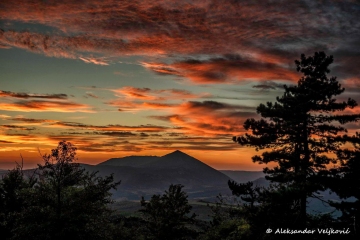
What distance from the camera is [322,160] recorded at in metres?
23.2

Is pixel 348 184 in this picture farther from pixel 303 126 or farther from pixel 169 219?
pixel 169 219

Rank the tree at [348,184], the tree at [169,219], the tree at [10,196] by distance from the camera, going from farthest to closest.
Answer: the tree at [169,219] < the tree at [10,196] < the tree at [348,184]

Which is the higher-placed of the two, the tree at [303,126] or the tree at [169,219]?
the tree at [303,126]

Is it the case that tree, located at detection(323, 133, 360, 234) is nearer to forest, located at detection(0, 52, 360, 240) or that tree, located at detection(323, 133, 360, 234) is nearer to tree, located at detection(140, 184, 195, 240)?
forest, located at detection(0, 52, 360, 240)

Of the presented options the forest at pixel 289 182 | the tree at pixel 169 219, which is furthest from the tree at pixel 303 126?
the tree at pixel 169 219

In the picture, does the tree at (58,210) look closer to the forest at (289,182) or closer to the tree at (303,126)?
the forest at (289,182)

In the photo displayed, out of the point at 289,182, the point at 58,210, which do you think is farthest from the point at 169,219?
the point at 289,182

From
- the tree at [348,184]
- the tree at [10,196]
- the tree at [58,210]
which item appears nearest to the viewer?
the tree at [348,184]

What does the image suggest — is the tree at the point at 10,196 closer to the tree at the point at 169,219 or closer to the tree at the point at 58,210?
the tree at the point at 58,210

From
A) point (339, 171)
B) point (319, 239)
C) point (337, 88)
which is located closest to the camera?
point (319, 239)

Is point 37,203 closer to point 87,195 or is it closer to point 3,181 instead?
point 87,195

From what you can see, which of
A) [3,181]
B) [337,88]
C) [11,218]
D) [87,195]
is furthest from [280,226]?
[3,181]

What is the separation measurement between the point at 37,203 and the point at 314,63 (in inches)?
1194

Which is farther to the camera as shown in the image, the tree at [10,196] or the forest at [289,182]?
the tree at [10,196]
